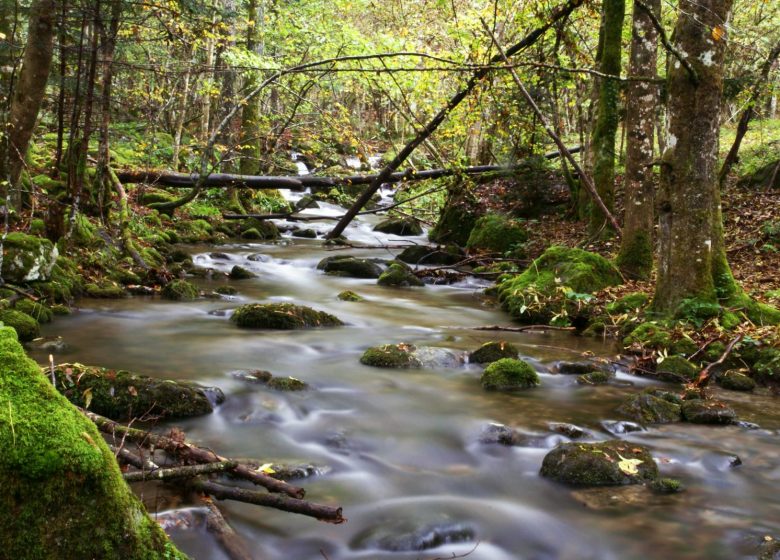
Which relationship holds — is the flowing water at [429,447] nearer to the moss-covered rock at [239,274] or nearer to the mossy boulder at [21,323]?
the mossy boulder at [21,323]

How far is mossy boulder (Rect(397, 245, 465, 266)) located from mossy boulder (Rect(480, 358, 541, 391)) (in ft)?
30.3

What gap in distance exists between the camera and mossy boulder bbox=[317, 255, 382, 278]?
→ 1458 centimetres

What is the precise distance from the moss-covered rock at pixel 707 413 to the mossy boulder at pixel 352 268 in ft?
30.7

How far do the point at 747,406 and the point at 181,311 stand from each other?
7.50m

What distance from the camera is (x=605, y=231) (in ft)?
44.0

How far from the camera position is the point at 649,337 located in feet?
26.3

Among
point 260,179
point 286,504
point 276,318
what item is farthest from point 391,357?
point 260,179

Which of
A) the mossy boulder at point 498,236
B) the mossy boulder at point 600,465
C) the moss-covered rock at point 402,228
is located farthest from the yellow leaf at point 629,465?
the moss-covered rock at point 402,228

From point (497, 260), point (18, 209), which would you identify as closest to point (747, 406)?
point (497, 260)

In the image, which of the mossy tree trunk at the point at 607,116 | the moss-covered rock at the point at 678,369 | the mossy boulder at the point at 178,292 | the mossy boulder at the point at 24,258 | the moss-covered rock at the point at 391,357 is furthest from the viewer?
the mossy tree trunk at the point at 607,116

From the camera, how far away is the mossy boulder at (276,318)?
352 inches

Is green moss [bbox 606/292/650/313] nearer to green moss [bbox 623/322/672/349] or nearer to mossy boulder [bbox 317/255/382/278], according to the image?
green moss [bbox 623/322/672/349]

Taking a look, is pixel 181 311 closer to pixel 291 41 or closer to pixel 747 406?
pixel 747 406

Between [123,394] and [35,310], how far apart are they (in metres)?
4.02
